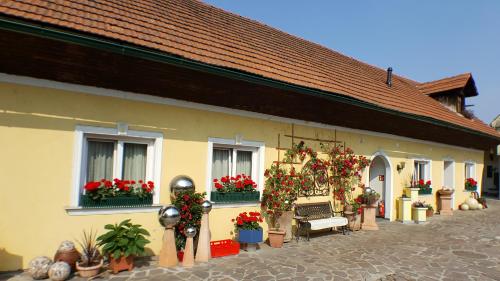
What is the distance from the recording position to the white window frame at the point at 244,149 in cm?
728

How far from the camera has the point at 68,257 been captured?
5316 millimetres

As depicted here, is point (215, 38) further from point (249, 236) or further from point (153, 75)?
point (249, 236)

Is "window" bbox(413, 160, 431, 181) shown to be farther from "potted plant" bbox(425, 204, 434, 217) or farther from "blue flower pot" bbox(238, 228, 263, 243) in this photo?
"blue flower pot" bbox(238, 228, 263, 243)

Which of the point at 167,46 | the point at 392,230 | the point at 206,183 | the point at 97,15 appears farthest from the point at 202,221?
the point at 392,230

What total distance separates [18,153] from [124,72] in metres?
2.23

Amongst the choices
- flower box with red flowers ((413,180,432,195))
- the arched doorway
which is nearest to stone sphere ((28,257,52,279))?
the arched doorway

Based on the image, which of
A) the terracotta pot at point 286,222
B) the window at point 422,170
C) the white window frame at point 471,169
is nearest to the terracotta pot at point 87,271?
the terracotta pot at point 286,222

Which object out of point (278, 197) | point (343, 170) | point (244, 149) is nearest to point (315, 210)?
point (278, 197)

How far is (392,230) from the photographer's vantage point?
9.92m

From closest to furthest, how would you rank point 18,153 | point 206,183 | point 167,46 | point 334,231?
1. point 18,153
2. point 167,46
3. point 206,183
4. point 334,231

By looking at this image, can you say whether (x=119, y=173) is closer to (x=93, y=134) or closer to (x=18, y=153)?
(x=93, y=134)

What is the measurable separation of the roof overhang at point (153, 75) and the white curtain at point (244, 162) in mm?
1139

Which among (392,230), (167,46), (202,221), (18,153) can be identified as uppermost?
(167,46)

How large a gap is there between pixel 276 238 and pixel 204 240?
195 centimetres
